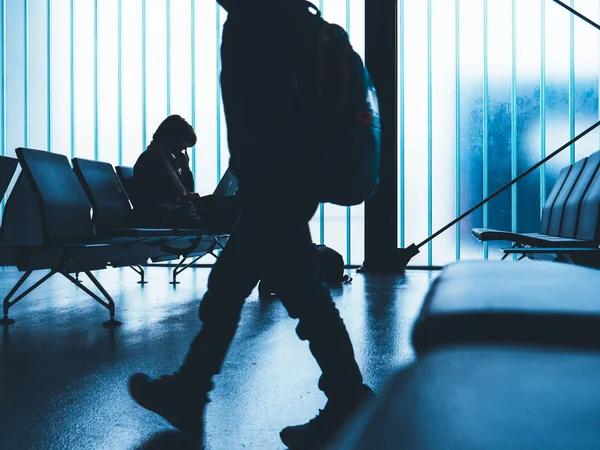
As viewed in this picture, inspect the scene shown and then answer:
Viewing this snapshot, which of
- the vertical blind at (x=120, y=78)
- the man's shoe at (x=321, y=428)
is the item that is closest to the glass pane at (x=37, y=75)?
the vertical blind at (x=120, y=78)

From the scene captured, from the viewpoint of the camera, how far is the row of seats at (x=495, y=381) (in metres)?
0.28

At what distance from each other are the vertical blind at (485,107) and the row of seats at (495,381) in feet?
16.2

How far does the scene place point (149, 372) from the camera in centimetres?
183

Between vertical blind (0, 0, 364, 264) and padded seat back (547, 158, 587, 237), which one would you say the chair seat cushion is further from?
vertical blind (0, 0, 364, 264)

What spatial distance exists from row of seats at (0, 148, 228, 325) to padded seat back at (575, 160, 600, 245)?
2.45 metres

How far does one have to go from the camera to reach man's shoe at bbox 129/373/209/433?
1.23 m

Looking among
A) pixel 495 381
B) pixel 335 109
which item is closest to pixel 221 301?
pixel 335 109

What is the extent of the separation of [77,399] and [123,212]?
2.35m

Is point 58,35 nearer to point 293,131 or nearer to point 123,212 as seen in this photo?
point 123,212

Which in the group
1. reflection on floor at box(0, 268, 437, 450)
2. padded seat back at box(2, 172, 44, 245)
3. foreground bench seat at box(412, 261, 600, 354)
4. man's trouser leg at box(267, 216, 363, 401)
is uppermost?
padded seat back at box(2, 172, 44, 245)

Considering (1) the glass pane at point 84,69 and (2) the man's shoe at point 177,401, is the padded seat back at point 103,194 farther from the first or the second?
(1) the glass pane at point 84,69

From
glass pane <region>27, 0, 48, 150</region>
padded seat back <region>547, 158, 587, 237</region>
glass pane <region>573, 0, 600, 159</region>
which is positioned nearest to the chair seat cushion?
padded seat back <region>547, 158, 587, 237</region>

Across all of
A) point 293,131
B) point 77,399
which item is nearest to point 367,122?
point 293,131

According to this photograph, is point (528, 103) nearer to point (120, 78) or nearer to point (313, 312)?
point (120, 78)
